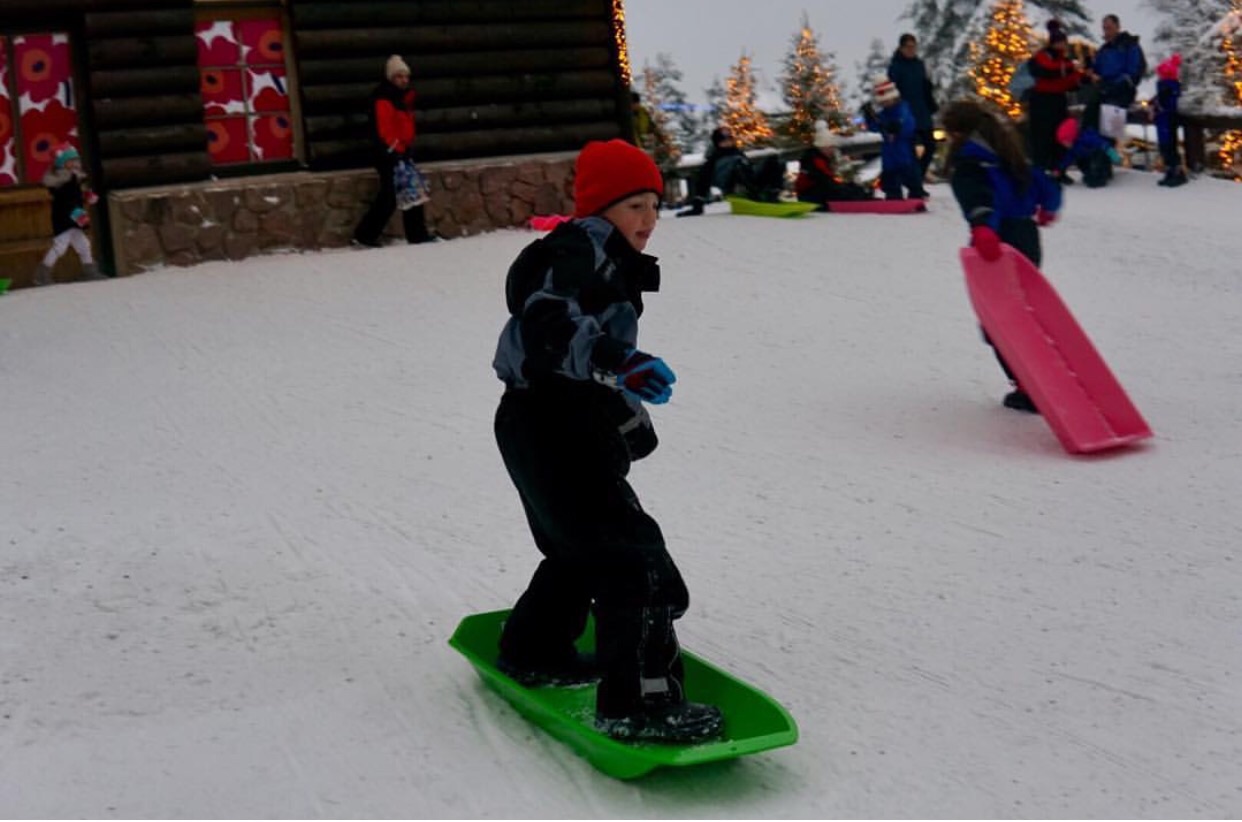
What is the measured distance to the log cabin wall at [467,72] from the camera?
1313 cm

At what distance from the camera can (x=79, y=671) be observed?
4391 millimetres

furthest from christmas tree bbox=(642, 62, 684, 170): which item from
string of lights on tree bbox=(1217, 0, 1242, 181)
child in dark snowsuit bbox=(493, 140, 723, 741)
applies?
child in dark snowsuit bbox=(493, 140, 723, 741)

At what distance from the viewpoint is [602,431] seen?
3.72m

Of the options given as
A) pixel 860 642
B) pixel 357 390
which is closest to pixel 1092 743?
A: pixel 860 642

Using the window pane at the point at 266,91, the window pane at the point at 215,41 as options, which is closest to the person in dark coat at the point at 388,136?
the window pane at the point at 266,91

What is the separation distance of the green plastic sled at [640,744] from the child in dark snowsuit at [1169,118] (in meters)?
12.2

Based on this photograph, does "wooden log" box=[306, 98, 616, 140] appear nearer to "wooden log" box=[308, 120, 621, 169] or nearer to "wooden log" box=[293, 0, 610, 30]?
"wooden log" box=[308, 120, 621, 169]

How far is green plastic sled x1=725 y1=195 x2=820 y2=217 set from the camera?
44.6 feet

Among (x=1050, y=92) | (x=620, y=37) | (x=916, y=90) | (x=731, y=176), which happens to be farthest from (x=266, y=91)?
(x=1050, y=92)

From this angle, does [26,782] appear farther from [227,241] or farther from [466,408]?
[227,241]

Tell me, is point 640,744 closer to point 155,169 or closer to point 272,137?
point 155,169

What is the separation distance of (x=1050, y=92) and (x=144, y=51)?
7.75 metres

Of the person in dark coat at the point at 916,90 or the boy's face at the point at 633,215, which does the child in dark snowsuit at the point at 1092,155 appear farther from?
the boy's face at the point at 633,215

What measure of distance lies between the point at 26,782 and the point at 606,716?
129cm
